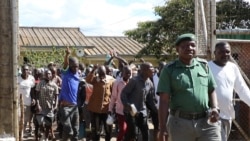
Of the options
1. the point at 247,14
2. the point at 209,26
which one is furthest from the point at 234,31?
the point at 247,14

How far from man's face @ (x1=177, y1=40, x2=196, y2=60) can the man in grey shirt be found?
3754mm

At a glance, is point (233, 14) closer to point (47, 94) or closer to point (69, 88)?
point (47, 94)

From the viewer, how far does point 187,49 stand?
5.55m

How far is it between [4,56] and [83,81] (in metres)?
5.88

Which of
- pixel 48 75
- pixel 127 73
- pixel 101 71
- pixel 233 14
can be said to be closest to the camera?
pixel 127 73

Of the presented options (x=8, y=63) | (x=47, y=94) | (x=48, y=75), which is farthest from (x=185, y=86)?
(x=47, y=94)

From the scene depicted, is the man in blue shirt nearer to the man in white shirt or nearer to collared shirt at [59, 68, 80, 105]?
collared shirt at [59, 68, 80, 105]

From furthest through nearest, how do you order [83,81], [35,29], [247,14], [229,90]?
[35,29] < [247,14] < [83,81] < [229,90]

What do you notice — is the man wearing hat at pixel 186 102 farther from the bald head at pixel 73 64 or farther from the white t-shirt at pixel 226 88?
the bald head at pixel 73 64

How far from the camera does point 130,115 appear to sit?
9523mm

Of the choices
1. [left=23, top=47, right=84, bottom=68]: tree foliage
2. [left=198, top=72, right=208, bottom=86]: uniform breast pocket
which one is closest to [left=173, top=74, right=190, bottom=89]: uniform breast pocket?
[left=198, top=72, right=208, bottom=86]: uniform breast pocket

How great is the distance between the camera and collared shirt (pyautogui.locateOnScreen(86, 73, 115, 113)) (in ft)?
35.7

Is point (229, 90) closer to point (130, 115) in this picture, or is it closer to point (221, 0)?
point (130, 115)

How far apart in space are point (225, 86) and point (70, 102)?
412 centimetres
